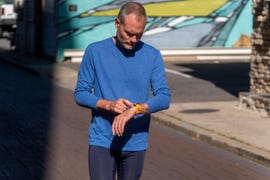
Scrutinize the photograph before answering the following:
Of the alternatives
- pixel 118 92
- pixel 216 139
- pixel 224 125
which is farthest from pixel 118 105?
pixel 224 125

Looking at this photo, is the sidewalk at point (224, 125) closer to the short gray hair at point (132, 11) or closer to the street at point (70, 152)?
the street at point (70, 152)

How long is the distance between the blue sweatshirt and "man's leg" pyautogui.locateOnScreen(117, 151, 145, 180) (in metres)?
0.05

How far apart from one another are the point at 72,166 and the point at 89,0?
780 inches

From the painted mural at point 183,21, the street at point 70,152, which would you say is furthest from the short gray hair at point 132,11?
the painted mural at point 183,21

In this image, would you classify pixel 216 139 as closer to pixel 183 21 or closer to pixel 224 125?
pixel 224 125

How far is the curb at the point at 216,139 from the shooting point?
10.0 metres

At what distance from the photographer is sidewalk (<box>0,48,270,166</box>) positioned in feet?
34.6

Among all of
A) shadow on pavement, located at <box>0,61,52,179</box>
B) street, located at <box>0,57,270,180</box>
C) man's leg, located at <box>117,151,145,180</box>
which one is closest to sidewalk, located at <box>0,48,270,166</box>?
street, located at <box>0,57,270,180</box>

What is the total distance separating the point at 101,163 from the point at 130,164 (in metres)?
0.20

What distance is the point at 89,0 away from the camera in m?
28.7

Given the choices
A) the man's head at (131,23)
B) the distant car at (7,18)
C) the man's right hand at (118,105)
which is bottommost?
the distant car at (7,18)

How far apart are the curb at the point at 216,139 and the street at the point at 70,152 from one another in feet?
0.32

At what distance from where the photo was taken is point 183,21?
1193 inches

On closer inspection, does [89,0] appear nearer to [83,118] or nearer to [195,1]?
[195,1]
